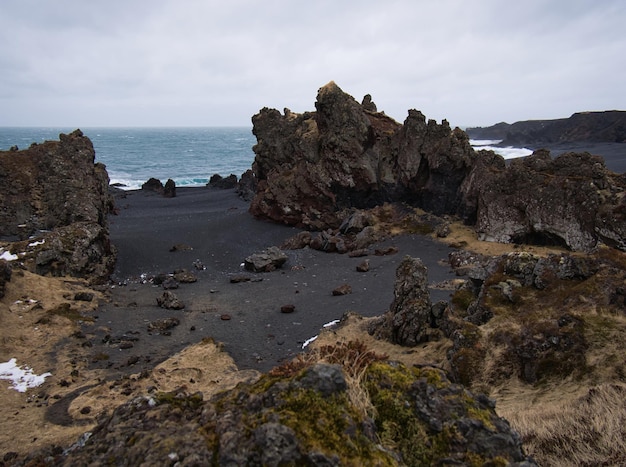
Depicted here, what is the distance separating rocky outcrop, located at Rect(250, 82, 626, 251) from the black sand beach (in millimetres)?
4103

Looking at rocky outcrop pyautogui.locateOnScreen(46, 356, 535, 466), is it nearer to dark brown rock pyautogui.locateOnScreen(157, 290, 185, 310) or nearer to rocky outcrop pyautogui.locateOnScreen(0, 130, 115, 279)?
dark brown rock pyautogui.locateOnScreen(157, 290, 185, 310)

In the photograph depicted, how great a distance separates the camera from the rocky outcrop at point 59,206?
24094 millimetres

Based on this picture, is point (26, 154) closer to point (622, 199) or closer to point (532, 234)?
point (532, 234)

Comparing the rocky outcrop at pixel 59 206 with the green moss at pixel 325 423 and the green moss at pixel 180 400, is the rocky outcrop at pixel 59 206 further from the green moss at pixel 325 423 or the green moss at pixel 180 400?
the green moss at pixel 325 423

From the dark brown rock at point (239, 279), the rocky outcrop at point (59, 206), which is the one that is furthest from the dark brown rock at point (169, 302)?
the rocky outcrop at point (59, 206)

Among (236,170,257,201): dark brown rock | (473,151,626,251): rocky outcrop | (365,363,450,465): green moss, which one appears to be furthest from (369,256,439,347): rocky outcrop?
(236,170,257,201): dark brown rock

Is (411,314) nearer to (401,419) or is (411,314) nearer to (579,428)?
(579,428)

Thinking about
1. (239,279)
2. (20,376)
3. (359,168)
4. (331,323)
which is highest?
(359,168)

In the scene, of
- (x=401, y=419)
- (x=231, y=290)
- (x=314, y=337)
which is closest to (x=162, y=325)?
(x=231, y=290)

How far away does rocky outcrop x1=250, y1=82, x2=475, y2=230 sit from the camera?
116 feet

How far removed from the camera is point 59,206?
2934 centimetres

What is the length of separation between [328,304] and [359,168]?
19095mm

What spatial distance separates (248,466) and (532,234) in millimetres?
28699

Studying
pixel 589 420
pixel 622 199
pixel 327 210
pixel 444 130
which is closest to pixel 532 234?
pixel 622 199
